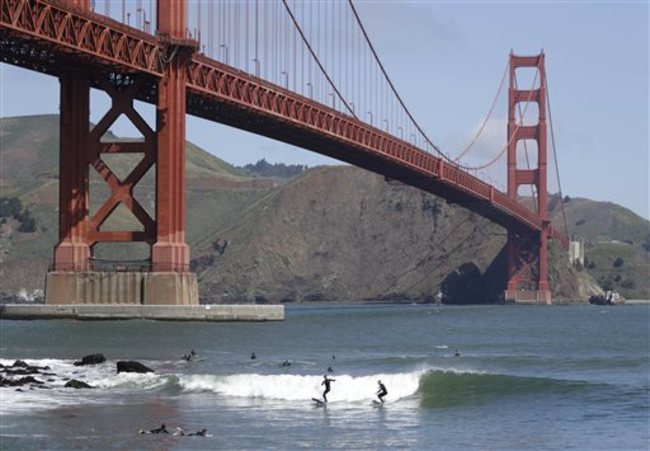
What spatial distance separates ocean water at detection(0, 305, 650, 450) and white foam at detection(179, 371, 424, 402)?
0.05 meters

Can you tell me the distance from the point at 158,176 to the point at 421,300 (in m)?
98.4

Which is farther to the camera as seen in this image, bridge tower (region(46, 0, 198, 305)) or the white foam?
bridge tower (region(46, 0, 198, 305))

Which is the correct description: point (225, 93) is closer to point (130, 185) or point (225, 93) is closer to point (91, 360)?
point (130, 185)

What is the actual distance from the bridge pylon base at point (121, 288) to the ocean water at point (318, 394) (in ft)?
11.5

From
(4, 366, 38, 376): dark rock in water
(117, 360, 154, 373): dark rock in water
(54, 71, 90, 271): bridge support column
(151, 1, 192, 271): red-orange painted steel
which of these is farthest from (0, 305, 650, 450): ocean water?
(54, 71, 90, 271): bridge support column

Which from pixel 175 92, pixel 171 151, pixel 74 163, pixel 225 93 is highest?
pixel 225 93

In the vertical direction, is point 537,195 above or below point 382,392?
above

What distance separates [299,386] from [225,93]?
41.1m

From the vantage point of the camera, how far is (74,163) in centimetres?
7462

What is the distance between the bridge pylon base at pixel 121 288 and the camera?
232 feet

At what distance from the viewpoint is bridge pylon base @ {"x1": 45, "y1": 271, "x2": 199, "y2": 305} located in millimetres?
70625

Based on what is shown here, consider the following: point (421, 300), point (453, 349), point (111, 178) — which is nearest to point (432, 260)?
point (421, 300)

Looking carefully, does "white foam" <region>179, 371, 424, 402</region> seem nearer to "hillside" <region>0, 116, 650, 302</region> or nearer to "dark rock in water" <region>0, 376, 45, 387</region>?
"dark rock in water" <region>0, 376, 45, 387</region>

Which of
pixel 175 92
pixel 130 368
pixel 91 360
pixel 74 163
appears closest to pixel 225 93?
pixel 175 92
